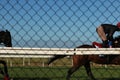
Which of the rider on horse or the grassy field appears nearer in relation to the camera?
the rider on horse

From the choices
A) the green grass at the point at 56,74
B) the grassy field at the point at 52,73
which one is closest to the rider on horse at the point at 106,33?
the grassy field at the point at 52,73

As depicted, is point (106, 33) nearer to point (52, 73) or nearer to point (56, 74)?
point (56, 74)

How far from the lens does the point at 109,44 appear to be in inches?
412

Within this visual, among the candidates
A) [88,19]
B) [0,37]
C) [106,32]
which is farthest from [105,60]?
[88,19]

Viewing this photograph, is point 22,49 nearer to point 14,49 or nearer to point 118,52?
point 14,49

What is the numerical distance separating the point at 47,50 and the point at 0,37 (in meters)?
3.54

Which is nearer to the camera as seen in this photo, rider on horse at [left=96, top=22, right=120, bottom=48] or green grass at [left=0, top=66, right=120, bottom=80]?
rider on horse at [left=96, top=22, right=120, bottom=48]

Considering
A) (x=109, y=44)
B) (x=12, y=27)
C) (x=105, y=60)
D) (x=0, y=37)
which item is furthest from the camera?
(x=105, y=60)

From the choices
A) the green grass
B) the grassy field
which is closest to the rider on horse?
the grassy field

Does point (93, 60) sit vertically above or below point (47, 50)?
below

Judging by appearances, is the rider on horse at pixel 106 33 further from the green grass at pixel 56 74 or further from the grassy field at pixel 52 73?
the green grass at pixel 56 74

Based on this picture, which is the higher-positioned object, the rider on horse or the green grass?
the rider on horse

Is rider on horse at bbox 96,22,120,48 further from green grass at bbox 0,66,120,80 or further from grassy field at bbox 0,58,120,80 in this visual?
green grass at bbox 0,66,120,80

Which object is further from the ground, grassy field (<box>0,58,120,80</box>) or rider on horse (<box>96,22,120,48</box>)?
rider on horse (<box>96,22,120,48</box>)
